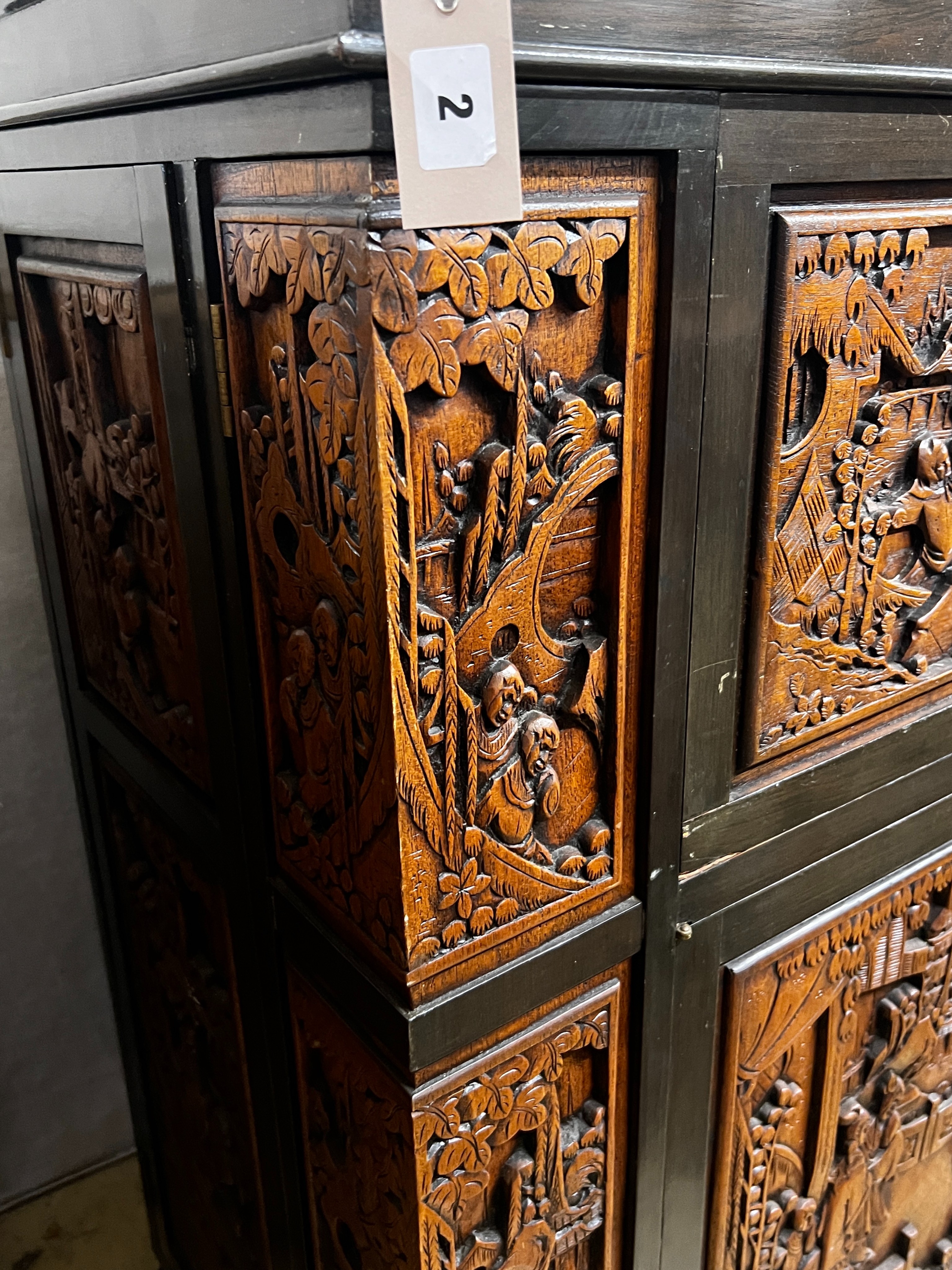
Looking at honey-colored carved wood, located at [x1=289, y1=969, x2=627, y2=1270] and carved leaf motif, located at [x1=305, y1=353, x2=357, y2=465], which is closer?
carved leaf motif, located at [x1=305, y1=353, x2=357, y2=465]

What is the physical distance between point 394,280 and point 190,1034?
96 centimetres

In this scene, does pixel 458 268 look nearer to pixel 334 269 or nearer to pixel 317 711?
pixel 334 269

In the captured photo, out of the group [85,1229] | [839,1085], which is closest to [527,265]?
[839,1085]

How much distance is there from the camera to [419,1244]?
0.80 m

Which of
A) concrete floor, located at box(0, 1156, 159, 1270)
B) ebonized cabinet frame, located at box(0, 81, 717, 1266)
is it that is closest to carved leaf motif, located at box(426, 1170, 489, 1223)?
ebonized cabinet frame, located at box(0, 81, 717, 1266)

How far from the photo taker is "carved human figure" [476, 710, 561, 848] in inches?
29.3

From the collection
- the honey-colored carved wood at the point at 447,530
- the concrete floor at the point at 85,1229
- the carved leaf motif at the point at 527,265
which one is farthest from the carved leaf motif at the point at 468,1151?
the concrete floor at the point at 85,1229

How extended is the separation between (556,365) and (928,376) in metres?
0.38

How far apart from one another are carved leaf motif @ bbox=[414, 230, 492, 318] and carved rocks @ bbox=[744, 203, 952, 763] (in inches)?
9.7

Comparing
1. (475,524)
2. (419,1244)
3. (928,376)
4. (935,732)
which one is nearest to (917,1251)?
(935,732)

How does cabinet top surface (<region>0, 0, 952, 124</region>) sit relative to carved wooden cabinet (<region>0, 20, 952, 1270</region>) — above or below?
above

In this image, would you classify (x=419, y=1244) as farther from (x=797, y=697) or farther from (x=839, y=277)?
(x=839, y=277)

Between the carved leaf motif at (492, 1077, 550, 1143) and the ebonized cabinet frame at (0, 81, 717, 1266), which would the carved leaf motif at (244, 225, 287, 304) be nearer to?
the ebonized cabinet frame at (0, 81, 717, 1266)

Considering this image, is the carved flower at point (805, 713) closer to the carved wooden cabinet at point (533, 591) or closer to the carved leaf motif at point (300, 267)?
the carved wooden cabinet at point (533, 591)
